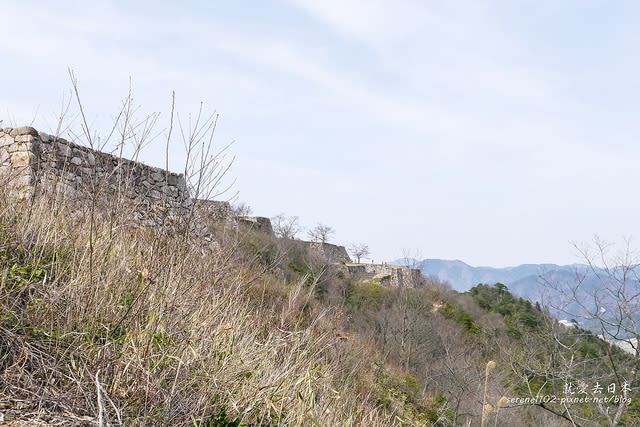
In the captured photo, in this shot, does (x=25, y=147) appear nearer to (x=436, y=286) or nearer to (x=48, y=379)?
(x=48, y=379)

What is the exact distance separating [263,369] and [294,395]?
11.1 inches

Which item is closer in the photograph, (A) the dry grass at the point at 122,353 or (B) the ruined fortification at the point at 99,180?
(A) the dry grass at the point at 122,353

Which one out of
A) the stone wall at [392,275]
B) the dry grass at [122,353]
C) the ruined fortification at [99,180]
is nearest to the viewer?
the dry grass at [122,353]

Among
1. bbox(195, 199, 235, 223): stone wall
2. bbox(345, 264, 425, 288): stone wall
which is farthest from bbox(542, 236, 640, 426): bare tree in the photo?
bbox(345, 264, 425, 288): stone wall

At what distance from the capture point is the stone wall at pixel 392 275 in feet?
107

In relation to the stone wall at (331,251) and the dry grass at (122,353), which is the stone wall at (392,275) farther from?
the dry grass at (122,353)

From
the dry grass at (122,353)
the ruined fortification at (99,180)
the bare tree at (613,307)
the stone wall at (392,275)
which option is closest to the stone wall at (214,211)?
the ruined fortification at (99,180)

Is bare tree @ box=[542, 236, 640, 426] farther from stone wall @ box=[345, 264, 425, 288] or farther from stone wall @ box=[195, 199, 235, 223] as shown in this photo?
stone wall @ box=[345, 264, 425, 288]

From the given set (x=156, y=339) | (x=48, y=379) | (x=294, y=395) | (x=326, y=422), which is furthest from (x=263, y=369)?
(x=48, y=379)

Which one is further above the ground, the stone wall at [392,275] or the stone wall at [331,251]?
the stone wall at [331,251]

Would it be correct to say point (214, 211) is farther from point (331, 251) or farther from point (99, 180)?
point (331, 251)

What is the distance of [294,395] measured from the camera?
2.97 meters

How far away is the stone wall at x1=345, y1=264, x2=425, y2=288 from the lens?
3265cm

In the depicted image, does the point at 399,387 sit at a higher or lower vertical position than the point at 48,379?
lower
